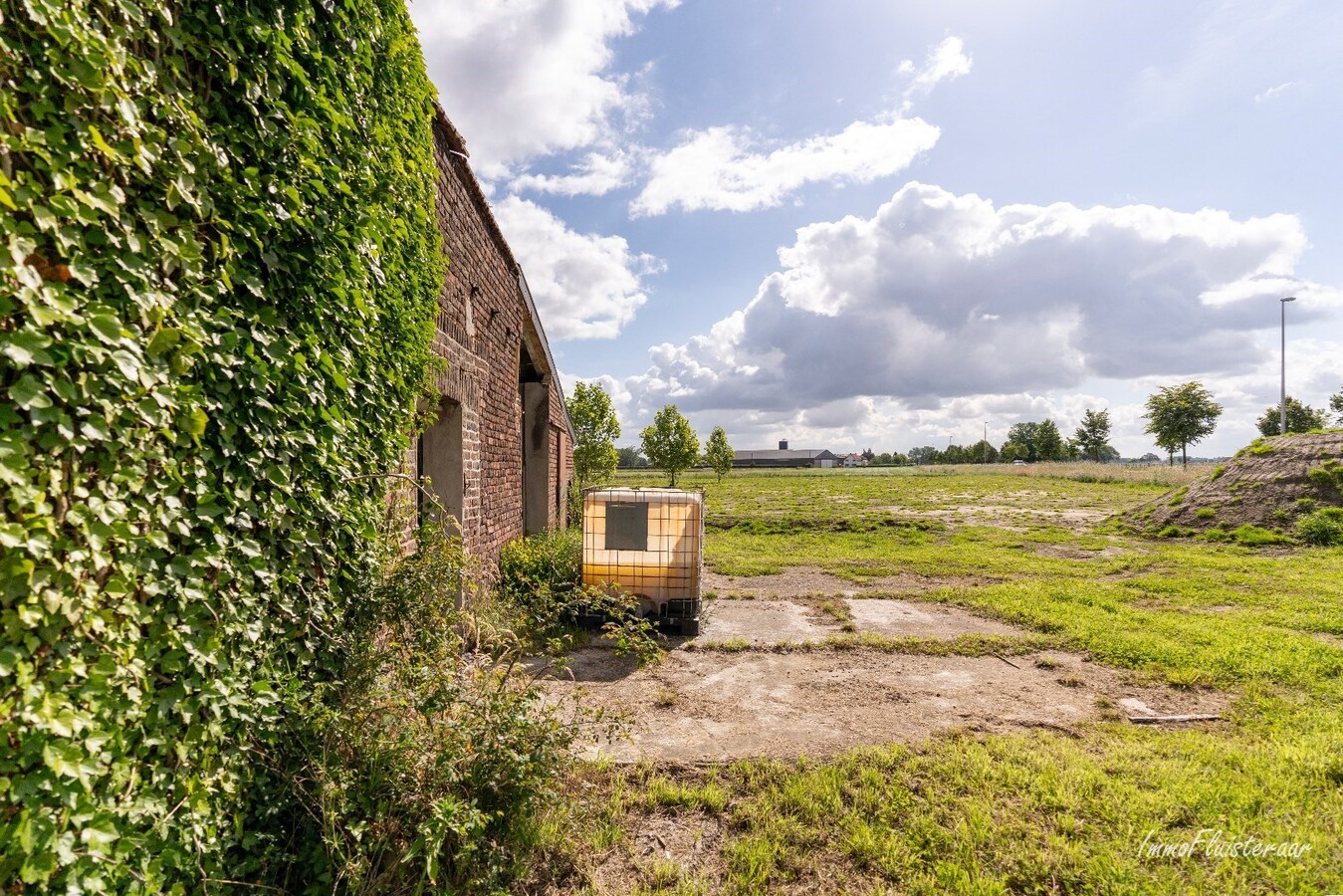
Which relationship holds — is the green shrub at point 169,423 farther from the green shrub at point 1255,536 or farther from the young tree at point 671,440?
the young tree at point 671,440

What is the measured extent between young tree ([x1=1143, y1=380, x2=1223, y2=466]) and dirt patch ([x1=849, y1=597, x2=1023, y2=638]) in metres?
36.0

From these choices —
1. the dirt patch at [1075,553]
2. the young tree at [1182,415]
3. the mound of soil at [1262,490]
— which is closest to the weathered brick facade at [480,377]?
the dirt patch at [1075,553]

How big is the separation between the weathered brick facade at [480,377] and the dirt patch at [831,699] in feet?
6.22

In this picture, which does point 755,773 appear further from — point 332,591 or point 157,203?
point 157,203

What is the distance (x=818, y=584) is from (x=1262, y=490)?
1210 centimetres

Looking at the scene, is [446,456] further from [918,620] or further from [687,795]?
[918,620]

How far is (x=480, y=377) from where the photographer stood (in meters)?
6.05

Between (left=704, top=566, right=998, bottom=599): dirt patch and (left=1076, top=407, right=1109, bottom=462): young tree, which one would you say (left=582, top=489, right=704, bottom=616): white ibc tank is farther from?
(left=1076, top=407, right=1109, bottom=462): young tree

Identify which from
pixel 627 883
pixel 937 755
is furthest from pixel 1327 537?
pixel 627 883

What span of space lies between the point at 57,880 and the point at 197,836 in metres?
0.47

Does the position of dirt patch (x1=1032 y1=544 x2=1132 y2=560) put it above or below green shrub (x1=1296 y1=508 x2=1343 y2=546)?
below

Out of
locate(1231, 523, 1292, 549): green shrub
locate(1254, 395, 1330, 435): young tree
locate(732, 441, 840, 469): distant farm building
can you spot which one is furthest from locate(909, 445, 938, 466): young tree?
locate(1231, 523, 1292, 549): green shrub

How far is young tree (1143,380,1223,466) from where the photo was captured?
106ft

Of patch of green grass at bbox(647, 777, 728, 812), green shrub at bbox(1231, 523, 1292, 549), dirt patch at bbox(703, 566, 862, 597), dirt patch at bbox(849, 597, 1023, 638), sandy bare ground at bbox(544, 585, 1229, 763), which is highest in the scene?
green shrub at bbox(1231, 523, 1292, 549)
